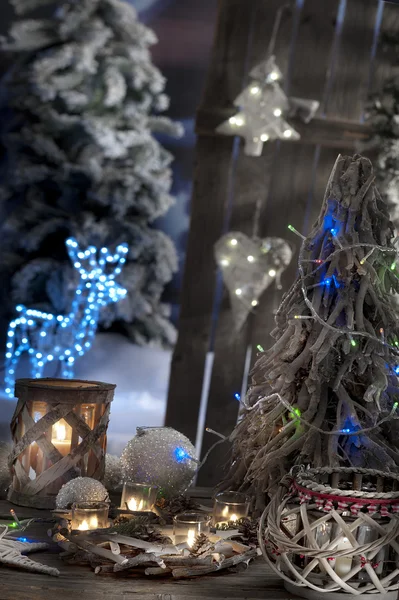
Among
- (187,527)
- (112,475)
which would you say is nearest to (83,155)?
(112,475)

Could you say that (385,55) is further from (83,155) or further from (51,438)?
(51,438)

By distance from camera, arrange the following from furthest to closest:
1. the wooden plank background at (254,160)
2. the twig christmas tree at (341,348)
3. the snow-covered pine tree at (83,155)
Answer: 1. the snow-covered pine tree at (83,155)
2. the wooden plank background at (254,160)
3. the twig christmas tree at (341,348)

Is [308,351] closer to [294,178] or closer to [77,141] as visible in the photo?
[294,178]

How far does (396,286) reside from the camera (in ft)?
4.26

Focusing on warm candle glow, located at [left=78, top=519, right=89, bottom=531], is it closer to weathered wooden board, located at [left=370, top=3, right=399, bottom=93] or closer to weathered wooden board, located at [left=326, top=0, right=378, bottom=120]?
weathered wooden board, located at [left=326, top=0, right=378, bottom=120]

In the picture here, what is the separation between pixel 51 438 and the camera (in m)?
1.31

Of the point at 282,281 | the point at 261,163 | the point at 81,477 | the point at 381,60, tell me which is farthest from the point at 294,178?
the point at 81,477

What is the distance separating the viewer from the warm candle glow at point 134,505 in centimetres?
126

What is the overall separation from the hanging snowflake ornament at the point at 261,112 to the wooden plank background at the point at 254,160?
0.24ft

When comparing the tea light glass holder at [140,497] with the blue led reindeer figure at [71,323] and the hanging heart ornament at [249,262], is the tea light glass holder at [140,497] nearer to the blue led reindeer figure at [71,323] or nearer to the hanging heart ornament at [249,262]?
the hanging heart ornament at [249,262]

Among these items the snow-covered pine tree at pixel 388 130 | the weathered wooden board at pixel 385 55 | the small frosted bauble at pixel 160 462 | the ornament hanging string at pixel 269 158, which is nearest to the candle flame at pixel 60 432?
the small frosted bauble at pixel 160 462

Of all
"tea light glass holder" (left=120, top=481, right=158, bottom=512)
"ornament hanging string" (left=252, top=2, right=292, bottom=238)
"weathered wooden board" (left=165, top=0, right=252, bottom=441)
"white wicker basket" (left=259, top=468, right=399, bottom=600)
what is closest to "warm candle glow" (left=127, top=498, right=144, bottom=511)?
"tea light glass holder" (left=120, top=481, right=158, bottom=512)

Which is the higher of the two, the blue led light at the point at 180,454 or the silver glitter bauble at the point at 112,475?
the blue led light at the point at 180,454

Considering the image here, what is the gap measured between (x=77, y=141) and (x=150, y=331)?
990 mm
